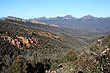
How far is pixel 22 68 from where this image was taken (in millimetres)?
11172

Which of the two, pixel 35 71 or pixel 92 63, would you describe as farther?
pixel 35 71

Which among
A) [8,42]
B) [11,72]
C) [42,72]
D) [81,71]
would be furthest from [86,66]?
[8,42]

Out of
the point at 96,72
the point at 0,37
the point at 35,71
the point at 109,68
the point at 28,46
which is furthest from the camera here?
the point at 28,46

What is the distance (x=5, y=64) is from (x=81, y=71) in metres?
13.5

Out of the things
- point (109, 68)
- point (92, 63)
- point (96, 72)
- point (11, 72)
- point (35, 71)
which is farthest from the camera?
point (35, 71)

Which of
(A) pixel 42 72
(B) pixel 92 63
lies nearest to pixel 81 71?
(B) pixel 92 63

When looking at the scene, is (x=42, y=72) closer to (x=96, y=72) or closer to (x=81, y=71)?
(x=81, y=71)

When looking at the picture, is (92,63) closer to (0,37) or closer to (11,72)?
(11,72)

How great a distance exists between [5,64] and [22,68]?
6260 millimetres

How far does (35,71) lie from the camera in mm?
12016

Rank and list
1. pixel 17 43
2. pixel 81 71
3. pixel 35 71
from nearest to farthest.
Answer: pixel 81 71
pixel 35 71
pixel 17 43

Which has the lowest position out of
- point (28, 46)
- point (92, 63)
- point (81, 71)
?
point (28, 46)

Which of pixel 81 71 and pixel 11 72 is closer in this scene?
pixel 81 71

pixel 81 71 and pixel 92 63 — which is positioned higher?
pixel 92 63
